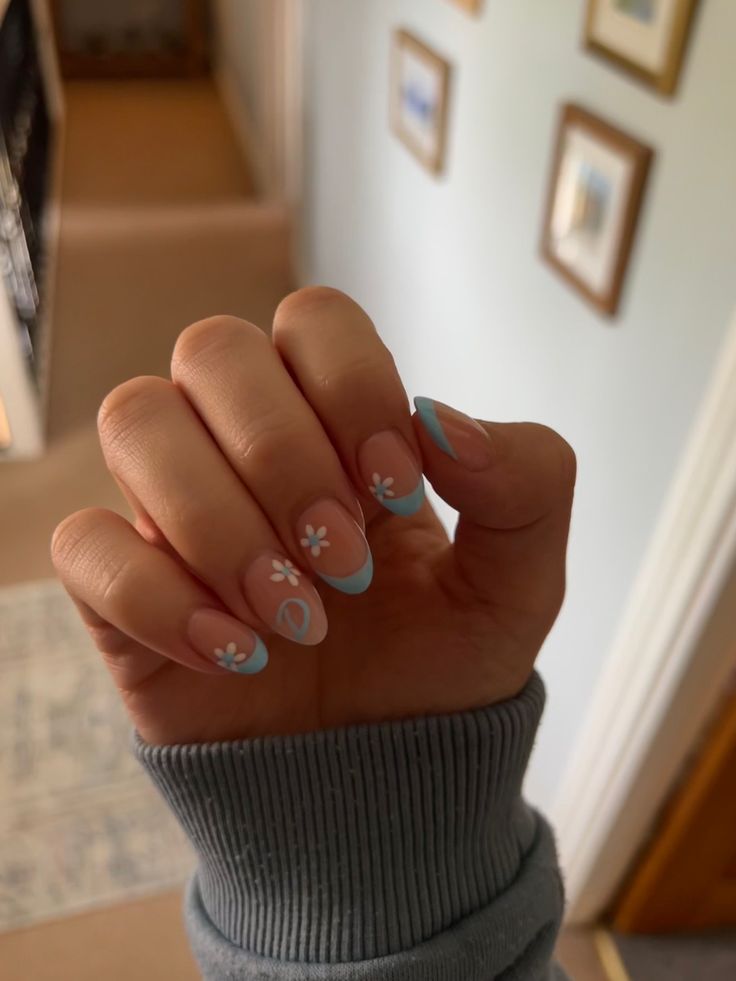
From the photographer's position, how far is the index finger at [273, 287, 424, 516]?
0.34 metres

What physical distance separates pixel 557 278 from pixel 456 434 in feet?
1.92

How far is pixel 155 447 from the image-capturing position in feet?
1.11

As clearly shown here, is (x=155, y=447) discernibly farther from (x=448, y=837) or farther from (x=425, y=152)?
(x=425, y=152)

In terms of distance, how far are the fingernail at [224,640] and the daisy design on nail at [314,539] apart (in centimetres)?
5

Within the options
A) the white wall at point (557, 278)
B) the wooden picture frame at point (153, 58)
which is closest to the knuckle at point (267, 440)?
the white wall at point (557, 278)

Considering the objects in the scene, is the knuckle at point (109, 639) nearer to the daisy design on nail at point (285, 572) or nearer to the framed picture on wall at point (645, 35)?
the daisy design on nail at point (285, 572)

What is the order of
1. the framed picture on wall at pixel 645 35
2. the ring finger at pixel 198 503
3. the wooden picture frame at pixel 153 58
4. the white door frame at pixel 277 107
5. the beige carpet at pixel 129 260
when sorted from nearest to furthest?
1. the ring finger at pixel 198 503
2. the framed picture on wall at pixel 645 35
3. the beige carpet at pixel 129 260
4. the white door frame at pixel 277 107
5. the wooden picture frame at pixel 153 58

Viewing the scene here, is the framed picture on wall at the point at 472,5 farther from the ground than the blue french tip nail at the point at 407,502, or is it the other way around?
the framed picture on wall at the point at 472,5

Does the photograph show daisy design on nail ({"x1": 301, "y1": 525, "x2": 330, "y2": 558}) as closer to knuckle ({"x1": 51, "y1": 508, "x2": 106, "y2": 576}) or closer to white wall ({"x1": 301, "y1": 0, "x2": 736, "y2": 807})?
knuckle ({"x1": 51, "y1": 508, "x2": 106, "y2": 576})

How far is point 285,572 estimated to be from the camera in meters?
0.34

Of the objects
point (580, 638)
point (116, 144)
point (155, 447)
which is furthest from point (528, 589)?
point (116, 144)

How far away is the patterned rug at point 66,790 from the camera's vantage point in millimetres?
1184

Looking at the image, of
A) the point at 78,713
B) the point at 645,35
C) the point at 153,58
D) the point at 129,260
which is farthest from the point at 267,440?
the point at 153,58

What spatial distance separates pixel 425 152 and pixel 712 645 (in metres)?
0.86
